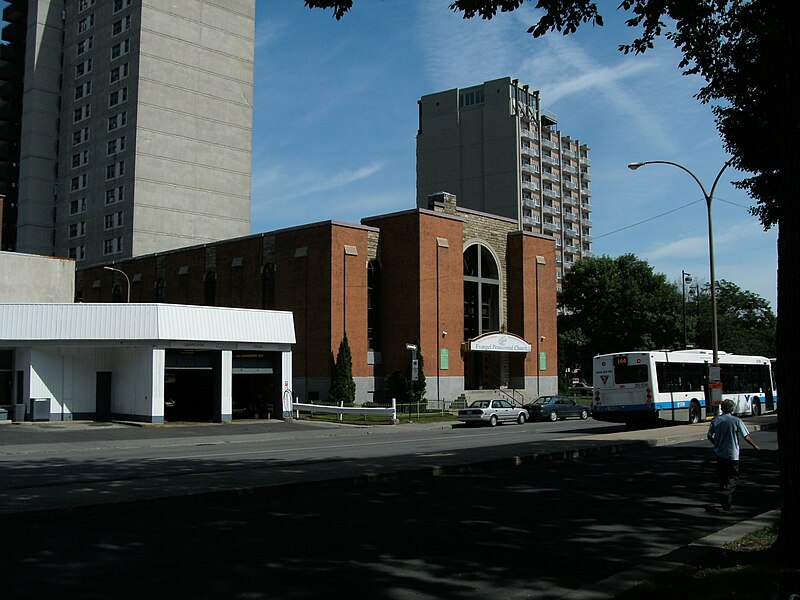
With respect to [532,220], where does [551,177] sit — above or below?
above

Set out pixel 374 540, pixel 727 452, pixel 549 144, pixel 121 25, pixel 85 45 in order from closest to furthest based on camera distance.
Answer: pixel 374 540
pixel 727 452
pixel 121 25
pixel 85 45
pixel 549 144

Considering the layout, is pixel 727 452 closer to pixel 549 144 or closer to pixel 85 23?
pixel 85 23

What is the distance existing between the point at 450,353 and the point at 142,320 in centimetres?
2251

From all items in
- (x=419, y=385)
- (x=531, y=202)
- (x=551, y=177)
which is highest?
(x=551, y=177)

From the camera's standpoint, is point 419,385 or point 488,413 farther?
point 419,385

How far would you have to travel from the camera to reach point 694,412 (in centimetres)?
3269

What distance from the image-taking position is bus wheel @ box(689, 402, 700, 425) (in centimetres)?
3244

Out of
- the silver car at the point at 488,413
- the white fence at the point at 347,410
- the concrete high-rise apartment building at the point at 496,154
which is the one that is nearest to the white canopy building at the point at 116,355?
the white fence at the point at 347,410

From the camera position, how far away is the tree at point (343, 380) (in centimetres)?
4625

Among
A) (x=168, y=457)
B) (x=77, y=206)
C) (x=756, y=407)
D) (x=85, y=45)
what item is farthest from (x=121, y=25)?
(x=168, y=457)

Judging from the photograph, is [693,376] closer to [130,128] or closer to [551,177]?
[130,128]

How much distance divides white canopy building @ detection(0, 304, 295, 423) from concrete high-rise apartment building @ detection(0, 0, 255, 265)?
43622 millimetres

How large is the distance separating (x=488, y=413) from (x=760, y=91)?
982 inches

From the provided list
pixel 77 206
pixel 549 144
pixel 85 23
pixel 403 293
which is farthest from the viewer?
pixel 549 144
